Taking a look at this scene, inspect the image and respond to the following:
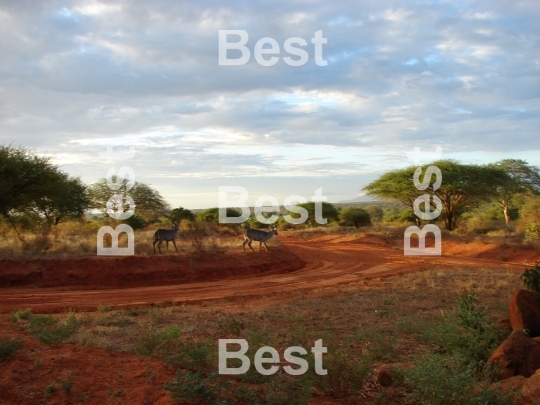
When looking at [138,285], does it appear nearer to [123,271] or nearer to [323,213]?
[123,271]

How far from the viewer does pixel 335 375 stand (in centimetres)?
565

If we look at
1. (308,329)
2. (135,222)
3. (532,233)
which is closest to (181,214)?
→ (135,222)

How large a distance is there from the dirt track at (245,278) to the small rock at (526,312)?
679 cm

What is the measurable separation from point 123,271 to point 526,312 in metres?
11.9

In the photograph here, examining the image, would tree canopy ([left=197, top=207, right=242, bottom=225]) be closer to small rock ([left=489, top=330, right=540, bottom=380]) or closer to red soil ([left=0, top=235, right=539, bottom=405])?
red soil ([left=0, top=235, right=539, bottom=405])

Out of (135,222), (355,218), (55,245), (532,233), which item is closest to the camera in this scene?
(55,245)

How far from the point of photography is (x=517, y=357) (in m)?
6.10

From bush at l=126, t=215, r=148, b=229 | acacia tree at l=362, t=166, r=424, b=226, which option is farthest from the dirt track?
bush at l=126, t=215, r=148, b=229

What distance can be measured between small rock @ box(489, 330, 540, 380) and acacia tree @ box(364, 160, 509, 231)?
2888cm

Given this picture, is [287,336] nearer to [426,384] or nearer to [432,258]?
[426,384]

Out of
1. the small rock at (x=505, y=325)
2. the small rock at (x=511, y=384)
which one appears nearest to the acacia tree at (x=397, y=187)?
the small rock at (x=505, y=325)

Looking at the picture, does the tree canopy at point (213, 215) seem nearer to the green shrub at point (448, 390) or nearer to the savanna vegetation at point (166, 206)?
the savanna vegetation at point (166, 206)

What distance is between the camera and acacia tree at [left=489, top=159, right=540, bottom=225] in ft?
137

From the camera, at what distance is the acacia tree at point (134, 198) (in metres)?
38.2
